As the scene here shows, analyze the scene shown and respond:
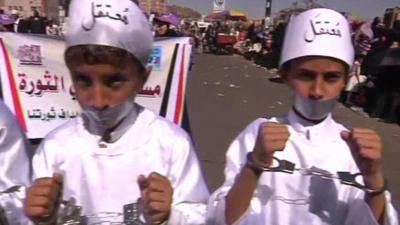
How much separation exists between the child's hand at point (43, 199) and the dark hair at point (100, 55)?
16.5 inches

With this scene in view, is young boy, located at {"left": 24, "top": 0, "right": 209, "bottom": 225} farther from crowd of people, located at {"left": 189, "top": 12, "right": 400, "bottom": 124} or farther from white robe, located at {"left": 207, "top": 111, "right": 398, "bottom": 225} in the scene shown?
crowd of people, located at {"left": 189, "top": 12, "right": 400, "bottom": 124}

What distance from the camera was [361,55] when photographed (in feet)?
41.5

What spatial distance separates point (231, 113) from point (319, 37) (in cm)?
858

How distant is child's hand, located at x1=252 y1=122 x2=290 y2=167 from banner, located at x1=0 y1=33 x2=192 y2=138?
4380 millimetres

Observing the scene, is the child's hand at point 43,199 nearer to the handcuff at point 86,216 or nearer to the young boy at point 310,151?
the handcuff at point 86,216

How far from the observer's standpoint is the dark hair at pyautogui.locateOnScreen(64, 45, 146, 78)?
6.95 feet

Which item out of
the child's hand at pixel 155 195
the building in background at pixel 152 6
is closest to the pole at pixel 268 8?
the building in background at pixel 152 6

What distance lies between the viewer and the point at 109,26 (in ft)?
7.09

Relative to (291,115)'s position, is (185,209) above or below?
below

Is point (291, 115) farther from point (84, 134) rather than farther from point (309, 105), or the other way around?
point (84, 134)

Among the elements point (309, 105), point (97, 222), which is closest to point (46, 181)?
point (97, 222)

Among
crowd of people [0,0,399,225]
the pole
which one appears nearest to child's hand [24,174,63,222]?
crowd of people [0,0,399,225]

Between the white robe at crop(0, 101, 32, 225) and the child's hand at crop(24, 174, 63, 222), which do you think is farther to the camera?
the white robe at crop(0, 101, 32, 225)

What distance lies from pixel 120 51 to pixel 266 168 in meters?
0.63
